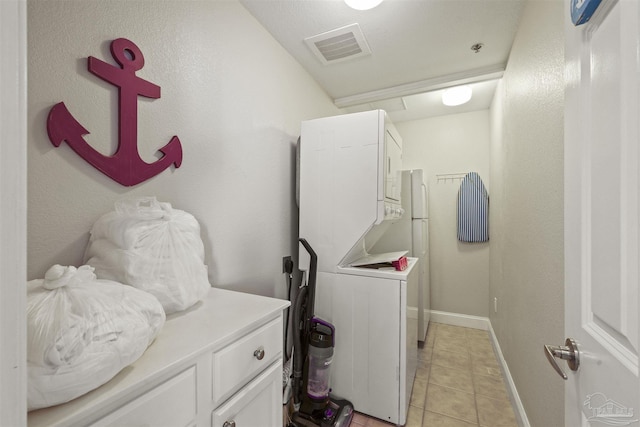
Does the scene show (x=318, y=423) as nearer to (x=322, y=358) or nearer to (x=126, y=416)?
(x=322, y=358)

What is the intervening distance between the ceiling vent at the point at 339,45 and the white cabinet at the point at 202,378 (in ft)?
6.33

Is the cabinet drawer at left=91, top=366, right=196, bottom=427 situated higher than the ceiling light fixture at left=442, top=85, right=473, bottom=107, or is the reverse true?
the ceiling light fixture at left=442, top=85, right=473, bottom=107

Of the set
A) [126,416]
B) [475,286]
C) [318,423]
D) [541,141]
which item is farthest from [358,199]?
[475,286]

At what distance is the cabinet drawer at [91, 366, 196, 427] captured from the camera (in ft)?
1.98

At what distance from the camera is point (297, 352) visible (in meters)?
1.76

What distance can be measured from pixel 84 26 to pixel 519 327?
9.31 feet

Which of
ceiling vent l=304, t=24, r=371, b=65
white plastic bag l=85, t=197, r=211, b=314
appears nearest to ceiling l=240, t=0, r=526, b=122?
ceiling vent l=304, t=24, r=371, b=65

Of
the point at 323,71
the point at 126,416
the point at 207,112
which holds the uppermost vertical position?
the point at 323,71

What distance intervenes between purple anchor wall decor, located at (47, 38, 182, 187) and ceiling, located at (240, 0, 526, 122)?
3.43 feet

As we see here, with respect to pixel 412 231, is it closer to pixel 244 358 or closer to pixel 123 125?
pixel 244 358

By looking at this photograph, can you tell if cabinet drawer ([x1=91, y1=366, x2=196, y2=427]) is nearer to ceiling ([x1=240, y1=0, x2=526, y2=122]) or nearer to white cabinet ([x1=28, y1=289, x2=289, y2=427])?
white cabinet ([x1=28, y1=289, x2=289, y2=427])

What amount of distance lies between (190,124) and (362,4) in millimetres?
1239

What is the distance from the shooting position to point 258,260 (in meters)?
1.88

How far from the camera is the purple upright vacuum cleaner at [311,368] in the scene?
1.76m
